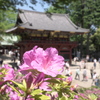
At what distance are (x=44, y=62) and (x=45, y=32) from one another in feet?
49.1

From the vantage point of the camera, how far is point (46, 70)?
572mm

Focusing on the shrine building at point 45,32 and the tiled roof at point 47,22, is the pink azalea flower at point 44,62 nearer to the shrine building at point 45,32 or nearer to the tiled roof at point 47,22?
the shrine building at point 45,32

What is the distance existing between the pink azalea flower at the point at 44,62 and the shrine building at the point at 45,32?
1318cm

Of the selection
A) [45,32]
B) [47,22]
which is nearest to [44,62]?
[45,32]

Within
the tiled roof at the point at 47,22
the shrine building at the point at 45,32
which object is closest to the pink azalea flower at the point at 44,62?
the shrine building at the point at 45,32

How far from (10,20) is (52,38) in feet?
20.1

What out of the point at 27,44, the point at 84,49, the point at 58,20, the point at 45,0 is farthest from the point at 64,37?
the point at 45,0

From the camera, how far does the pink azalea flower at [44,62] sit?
56 cm

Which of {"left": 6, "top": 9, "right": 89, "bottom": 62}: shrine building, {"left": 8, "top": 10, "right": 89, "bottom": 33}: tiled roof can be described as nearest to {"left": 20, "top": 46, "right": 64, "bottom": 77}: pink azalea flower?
{"left": 6, "top": 9, "right": 89, "bottom": 62}: shrine building

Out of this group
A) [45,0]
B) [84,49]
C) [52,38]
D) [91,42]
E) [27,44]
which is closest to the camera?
[45,0]

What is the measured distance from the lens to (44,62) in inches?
23.3

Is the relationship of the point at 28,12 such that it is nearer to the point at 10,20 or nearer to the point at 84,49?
the point at 10,20

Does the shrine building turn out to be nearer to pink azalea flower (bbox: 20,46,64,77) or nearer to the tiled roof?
the tiled roof

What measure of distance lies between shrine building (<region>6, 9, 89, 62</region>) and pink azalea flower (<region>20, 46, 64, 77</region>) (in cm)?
1318
